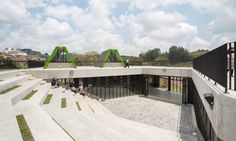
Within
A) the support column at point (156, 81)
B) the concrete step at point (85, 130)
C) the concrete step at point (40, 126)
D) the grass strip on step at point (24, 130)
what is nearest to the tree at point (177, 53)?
the support column at point (156, 81)

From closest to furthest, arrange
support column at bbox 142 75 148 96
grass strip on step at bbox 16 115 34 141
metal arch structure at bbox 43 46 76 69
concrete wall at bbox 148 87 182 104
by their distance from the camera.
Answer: grass strip on step at bbox 16 115 34 141 < metal arch structure at bbox 43 46 76 69 < concrete wall at bbox 148 87 182 104 < support column at bbox 142 75 148 96

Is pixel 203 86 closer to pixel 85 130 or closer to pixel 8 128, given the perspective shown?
pixel 85 130

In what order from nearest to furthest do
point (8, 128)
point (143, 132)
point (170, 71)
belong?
point (8, 128) → point (143, 132) → point (170, 71)

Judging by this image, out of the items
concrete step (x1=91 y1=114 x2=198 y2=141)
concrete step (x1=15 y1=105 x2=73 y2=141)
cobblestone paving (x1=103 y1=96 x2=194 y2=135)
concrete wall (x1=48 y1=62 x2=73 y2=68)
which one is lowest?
cobblestone paving (x1=103 y1=96 x2=194 y2=135)

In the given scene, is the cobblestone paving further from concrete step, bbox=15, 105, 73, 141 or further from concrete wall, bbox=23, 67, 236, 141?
concrete step, bbox=15, 105, 73, 141

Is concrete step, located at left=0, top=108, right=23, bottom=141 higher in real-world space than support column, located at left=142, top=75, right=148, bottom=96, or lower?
higher

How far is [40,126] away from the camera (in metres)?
6.21

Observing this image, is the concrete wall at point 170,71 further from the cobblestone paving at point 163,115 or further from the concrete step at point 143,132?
the concrete step at point 143,132

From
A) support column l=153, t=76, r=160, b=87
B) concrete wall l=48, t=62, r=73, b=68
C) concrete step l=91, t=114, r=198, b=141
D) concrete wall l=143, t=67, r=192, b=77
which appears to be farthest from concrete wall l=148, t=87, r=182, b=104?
concrete step l=91, t=114, r=198, b=141

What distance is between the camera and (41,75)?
2064 cm

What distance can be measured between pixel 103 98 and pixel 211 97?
876 inches

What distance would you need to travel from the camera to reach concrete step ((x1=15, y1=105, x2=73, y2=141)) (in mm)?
5612

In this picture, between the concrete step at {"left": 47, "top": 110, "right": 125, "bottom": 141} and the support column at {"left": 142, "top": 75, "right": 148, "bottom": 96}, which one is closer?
the concrete step at {"left": 47, "top": 110, "right": 125, "bottom": 141}

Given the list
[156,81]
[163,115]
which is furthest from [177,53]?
[163,115]
